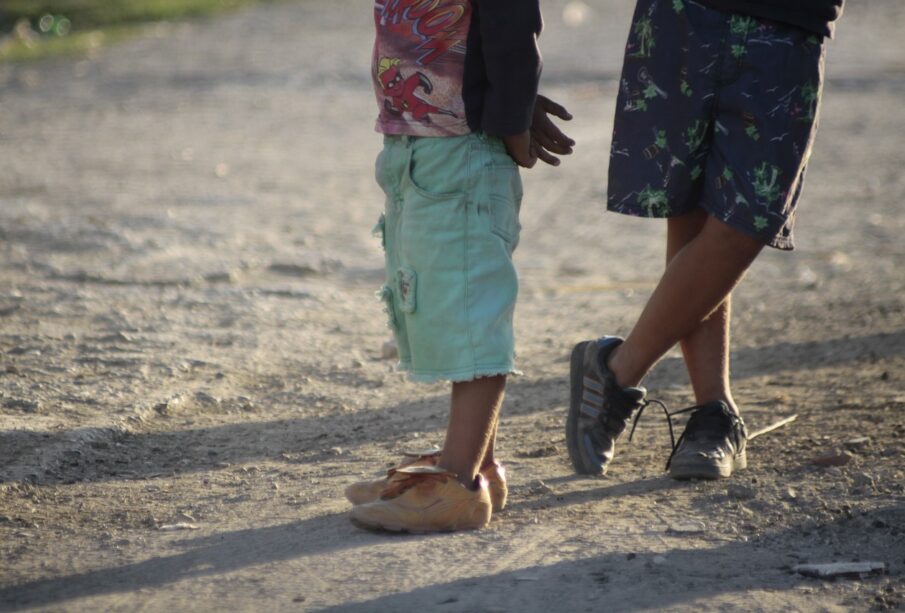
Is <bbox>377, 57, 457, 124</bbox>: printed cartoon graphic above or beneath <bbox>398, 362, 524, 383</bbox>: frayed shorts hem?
above

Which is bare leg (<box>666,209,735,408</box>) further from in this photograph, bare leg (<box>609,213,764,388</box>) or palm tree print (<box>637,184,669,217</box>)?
palm tree print (<box>637,184,669,217</box>)

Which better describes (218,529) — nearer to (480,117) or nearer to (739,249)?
(480,117)

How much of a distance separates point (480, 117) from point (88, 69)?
9.77 meters

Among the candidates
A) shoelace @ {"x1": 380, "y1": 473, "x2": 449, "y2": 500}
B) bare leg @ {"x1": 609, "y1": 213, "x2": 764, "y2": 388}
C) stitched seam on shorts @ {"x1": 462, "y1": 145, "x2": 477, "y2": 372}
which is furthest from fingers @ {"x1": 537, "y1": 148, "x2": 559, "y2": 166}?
shoelace @ {"x1": 380, "y1": 473, "x2": 449, "y2": 500}

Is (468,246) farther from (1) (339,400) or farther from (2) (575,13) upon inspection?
(2) (575,13)

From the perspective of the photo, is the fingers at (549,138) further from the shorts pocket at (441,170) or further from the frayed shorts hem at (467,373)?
the frayed shorts hem at (467,373)

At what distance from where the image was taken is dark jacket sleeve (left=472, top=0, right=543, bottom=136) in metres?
2.48

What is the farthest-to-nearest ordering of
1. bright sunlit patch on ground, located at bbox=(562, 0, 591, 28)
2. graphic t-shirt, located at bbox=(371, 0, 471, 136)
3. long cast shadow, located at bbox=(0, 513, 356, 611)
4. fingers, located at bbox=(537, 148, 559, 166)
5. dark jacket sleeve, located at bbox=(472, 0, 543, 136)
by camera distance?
bright sunlit patch on ground, located at bbox=(562, 0, 591, 28)
fingers, located at bbox=(537, 148, 559, 166)
graphic t-shirt, located at bbox=(371, 0, 471, 136)
dark jacket sleeve, located at bbox=(472, 0, 543, 136)
long cast shadow, located at bbox=(0, 513, 356, 611)

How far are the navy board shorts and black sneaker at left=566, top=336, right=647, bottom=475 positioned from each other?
15.3 inches

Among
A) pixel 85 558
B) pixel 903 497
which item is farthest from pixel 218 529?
pixel 903 497

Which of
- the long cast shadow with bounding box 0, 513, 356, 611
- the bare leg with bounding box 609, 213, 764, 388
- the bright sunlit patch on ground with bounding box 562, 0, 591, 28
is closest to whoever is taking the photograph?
the long cast shadow with bounding box 0, 513, 356, 611

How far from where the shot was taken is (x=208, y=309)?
4.57 m

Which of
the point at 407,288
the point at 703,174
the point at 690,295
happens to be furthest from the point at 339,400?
the point at 703,174

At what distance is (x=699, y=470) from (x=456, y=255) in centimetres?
86
